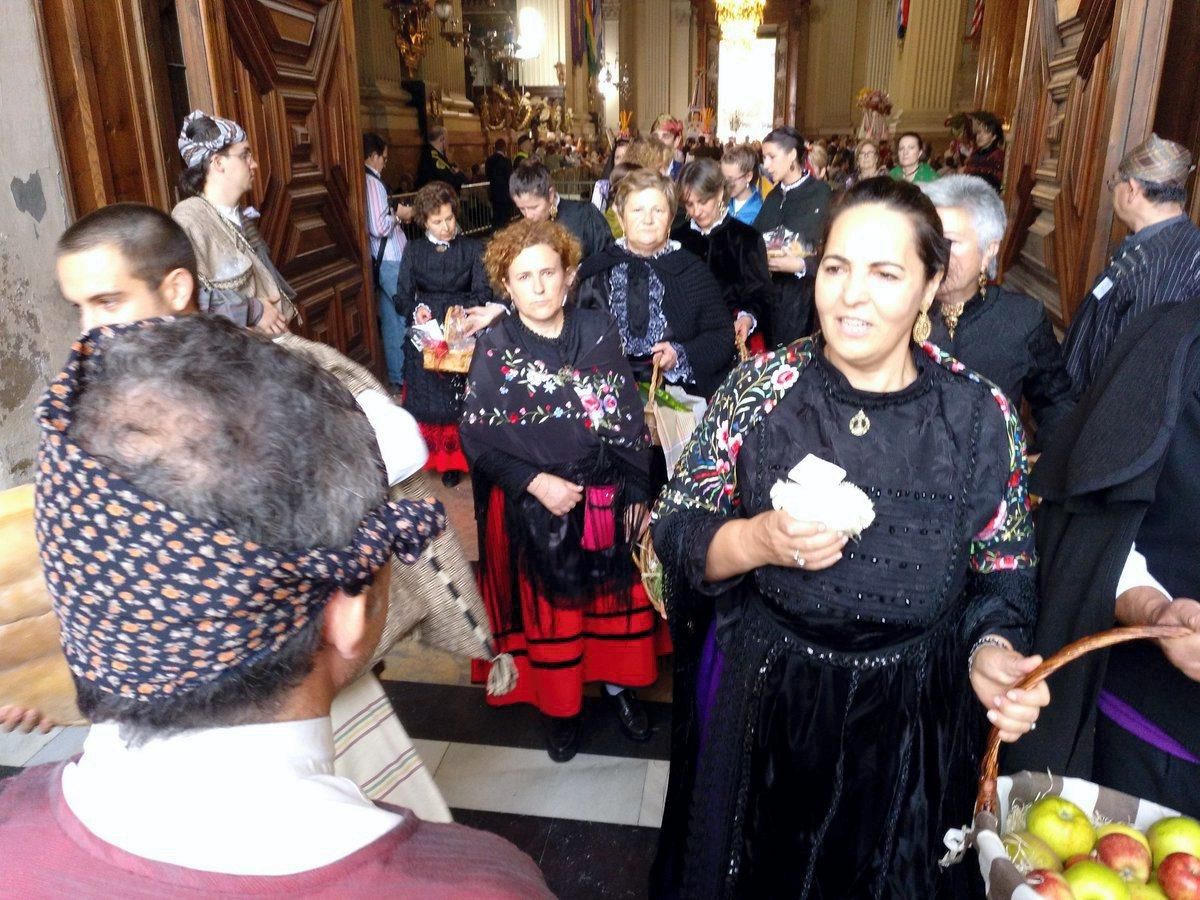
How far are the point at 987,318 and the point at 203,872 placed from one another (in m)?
2.37

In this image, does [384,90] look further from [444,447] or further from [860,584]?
[860,584]

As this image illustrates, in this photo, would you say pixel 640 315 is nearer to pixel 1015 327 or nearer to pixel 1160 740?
pixel 1015 327

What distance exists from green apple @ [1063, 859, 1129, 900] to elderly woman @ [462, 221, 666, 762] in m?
1.73

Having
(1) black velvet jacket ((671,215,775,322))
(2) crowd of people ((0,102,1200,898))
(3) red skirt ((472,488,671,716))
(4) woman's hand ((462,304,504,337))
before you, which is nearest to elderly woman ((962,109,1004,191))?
(1) black velvet jacket ((671,215,775,322))

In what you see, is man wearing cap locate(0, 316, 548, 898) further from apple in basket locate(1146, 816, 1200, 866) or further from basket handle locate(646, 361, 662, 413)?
basket handle locate(646, 361, 662, 413)

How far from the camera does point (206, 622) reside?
71 cm

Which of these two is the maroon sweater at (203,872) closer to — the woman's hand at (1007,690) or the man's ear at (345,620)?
the man's ear at (345,620)

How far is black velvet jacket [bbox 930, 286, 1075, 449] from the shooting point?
2.42m

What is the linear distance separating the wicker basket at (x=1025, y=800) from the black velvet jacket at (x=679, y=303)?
2284 millimetres

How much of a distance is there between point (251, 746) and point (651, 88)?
2570 cm

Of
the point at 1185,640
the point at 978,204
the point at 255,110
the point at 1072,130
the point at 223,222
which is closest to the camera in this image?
the point at 1185,640

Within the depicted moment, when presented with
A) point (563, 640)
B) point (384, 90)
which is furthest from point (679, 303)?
point (384, 90)

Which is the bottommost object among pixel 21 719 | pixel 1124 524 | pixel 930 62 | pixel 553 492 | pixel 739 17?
pixel 553 492

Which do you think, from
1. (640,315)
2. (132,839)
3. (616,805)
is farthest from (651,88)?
(132,839)
